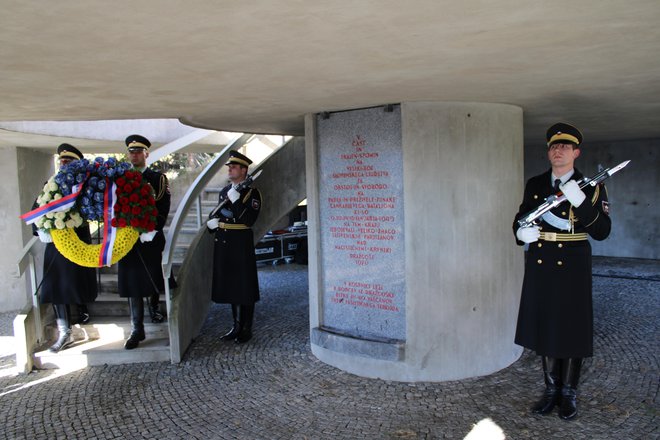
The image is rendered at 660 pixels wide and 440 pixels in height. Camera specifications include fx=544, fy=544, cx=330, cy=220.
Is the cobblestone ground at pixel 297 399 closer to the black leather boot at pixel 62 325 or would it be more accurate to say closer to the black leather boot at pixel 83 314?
the black leather boot at pixel 62 325

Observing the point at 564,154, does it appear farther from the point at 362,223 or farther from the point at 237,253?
the point at 237,253

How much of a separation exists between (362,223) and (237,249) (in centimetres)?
170

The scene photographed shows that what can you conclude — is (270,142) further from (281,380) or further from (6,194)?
(281,380)

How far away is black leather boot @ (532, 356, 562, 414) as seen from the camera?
4.23 m

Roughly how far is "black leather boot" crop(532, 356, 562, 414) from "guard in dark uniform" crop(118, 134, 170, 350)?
3970mm

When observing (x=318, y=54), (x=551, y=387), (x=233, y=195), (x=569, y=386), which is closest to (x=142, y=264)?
(x=233, y=195)

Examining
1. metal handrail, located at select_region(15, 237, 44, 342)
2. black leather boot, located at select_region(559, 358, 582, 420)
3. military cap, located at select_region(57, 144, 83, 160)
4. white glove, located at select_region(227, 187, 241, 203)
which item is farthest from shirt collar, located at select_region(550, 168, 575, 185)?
metal handrail, located at select_region(15, 237, 44, 342)

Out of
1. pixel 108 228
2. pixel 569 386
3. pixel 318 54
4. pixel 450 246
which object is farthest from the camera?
pixel 108 228

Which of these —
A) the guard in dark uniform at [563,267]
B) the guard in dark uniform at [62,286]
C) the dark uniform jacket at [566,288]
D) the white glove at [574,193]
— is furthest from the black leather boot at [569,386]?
the guard in dark uniform at [62,286]

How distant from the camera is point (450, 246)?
197 inches

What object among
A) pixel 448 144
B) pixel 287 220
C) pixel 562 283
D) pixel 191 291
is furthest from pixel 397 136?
pixel 287 220

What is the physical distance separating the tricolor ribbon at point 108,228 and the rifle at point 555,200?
12.4 feet

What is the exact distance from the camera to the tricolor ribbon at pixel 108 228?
5.29 metres

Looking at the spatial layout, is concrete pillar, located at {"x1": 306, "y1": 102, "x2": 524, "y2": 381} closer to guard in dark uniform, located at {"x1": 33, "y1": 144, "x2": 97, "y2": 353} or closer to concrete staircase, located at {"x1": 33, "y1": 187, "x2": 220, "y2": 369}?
concrete staircase, located at {"x1": 33, "y1": 187, "x2": 220, "y2": 369}
